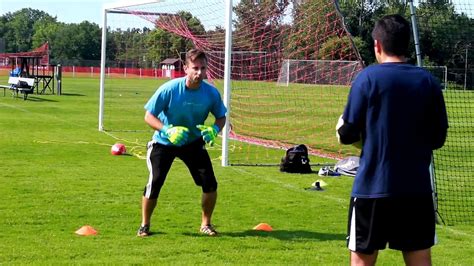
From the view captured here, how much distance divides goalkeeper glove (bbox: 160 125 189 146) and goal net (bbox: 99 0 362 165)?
578 cm

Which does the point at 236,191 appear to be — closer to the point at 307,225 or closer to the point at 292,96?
the point at 307,225

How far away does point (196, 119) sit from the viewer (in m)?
8.02

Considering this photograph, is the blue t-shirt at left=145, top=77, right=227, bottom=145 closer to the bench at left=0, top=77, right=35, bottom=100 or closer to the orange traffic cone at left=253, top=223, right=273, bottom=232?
the orange traffic cone at left=253, top=223, right=273, bottom=232

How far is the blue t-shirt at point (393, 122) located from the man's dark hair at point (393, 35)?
0.30ft

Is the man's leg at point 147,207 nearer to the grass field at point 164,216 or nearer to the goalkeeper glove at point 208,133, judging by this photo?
the grass field at point 164,216

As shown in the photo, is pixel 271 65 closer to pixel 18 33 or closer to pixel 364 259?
pixel 364 259

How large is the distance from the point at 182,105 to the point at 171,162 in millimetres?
639

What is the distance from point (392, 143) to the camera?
466 centimetres

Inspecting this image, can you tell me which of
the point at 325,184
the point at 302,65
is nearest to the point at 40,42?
the point at 302,65

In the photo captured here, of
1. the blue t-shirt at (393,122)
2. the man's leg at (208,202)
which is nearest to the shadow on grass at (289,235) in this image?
the man's leg at (208,202)

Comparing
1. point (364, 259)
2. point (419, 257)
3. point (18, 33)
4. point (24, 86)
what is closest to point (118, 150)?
point (364, 259)

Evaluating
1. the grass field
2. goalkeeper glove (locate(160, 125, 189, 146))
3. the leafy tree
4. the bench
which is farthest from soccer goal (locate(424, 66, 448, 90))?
the leafy tree

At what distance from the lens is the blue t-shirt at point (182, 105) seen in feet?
25.8

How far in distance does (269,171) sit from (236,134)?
20.2 ft
